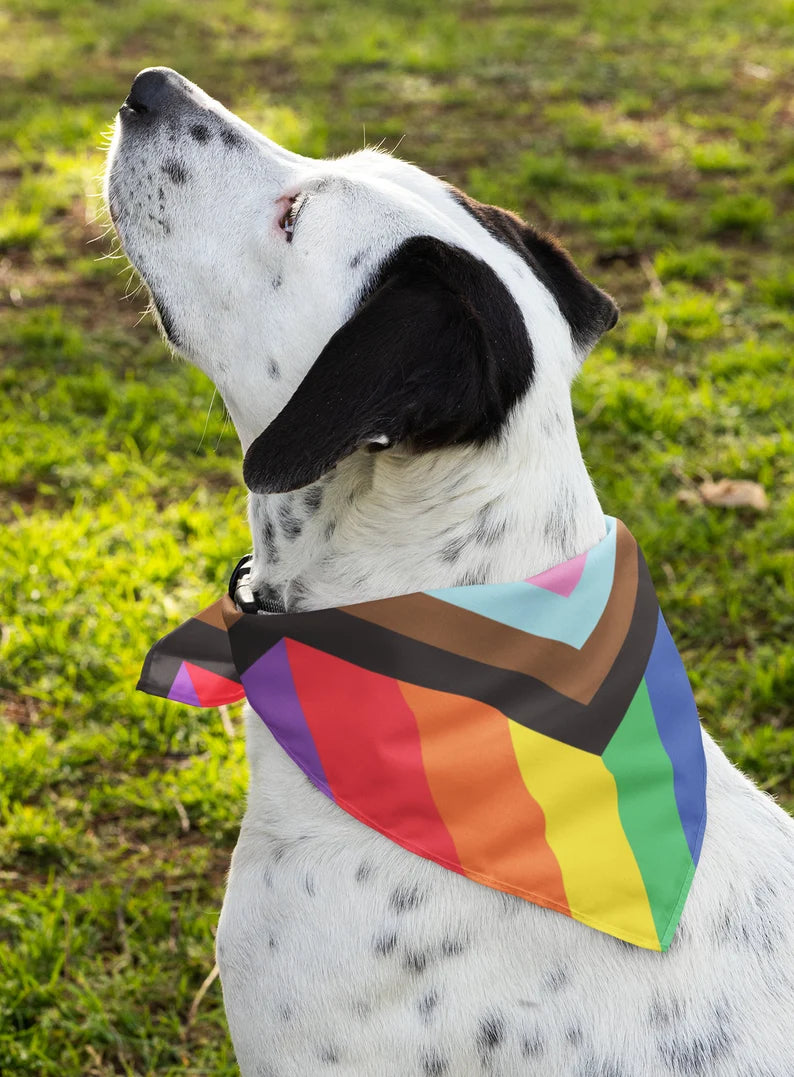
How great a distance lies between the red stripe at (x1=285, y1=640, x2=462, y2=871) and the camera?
2102 mm

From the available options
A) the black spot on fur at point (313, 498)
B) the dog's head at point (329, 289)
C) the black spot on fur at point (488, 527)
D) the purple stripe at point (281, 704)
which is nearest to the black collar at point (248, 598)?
the purple stripe at point (281, 704)

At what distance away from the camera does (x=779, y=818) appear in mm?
2213

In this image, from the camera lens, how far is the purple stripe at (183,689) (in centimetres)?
257

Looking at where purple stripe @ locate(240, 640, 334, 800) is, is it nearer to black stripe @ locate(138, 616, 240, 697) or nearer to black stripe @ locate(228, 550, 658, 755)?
black stripe @ locate(228, 550, 658, 755)

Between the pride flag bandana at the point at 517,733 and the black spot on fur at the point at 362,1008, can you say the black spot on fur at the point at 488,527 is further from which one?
the black spot on fur at the point at 362,1008

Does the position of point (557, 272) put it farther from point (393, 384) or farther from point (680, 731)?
point (680, 731)

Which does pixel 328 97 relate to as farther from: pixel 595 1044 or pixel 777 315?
pixel 595 1044

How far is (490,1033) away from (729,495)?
9.88 ft

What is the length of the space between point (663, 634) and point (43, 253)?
510 centimetres

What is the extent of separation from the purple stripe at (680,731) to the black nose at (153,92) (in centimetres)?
158

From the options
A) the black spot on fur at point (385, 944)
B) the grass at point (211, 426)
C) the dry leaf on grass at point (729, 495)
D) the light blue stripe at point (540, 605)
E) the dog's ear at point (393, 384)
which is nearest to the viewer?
the dog's ear at point (393, 384)

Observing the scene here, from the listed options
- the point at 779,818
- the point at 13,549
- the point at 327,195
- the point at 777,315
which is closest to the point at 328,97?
the point at 777,315

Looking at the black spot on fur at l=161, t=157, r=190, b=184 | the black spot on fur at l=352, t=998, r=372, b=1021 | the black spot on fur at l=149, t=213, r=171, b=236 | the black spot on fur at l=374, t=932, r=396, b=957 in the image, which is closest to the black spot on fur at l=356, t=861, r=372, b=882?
the black spot on fur at l=374, t=932, r=396, b=957

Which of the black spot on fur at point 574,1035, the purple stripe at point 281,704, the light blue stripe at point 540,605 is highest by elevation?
the light blue stripe at point 540,605
